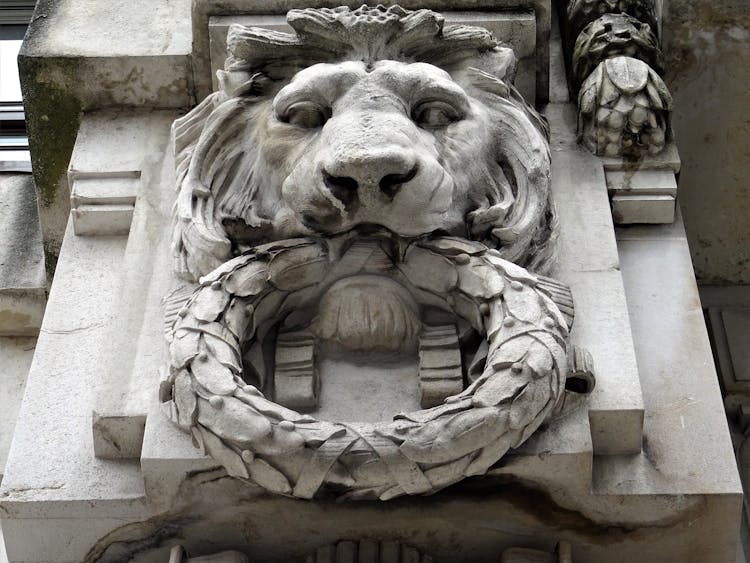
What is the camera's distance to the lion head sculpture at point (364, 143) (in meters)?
3.18

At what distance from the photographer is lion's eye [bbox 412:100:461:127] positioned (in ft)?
11.2

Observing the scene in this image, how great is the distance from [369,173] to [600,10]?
1318 mm

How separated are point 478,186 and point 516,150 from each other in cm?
14

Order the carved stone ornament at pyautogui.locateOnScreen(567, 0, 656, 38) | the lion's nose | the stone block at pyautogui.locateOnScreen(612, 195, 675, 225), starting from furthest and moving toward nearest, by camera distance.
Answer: the carved stone ornament at pyautogui.locateOnScreen(567, 0, 656, 38) < the stone block at pyautogui.locateOnScreen(612, 195, 675, 225) < the lion's nose

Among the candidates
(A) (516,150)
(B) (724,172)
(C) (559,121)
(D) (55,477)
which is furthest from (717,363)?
(D) (55,477)

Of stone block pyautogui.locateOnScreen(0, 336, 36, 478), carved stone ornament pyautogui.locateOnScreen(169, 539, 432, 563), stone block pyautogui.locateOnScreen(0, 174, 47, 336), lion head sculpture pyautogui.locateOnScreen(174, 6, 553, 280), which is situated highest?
lion head sculpture pyautogui.locateOnScreen(174, 6, 553, 280)

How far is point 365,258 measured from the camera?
3277 mm

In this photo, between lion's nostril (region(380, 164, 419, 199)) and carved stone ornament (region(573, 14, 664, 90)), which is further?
carved stone ornament (region(573, 14, 664, 90))

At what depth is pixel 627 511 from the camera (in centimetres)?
315

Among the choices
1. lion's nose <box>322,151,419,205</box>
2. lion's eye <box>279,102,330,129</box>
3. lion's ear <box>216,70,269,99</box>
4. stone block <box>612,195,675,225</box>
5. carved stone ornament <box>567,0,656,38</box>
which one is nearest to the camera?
lion's nose <box>322,151,419,205</box>

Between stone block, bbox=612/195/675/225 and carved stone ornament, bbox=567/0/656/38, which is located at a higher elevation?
carved stone ornament, bbox=567/0/656/38

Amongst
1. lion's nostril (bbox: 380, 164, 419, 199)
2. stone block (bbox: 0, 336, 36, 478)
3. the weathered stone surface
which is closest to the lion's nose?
lion's nostril (bbox: 380, 164, 419, 199)

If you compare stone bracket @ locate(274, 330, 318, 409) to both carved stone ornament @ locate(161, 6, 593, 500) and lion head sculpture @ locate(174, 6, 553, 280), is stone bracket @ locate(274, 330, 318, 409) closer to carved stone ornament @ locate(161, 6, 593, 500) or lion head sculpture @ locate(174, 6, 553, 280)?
carved stone ornament @ locate(161, 6, 593, 500)

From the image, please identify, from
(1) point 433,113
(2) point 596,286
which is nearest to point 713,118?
(2) point 596,286
